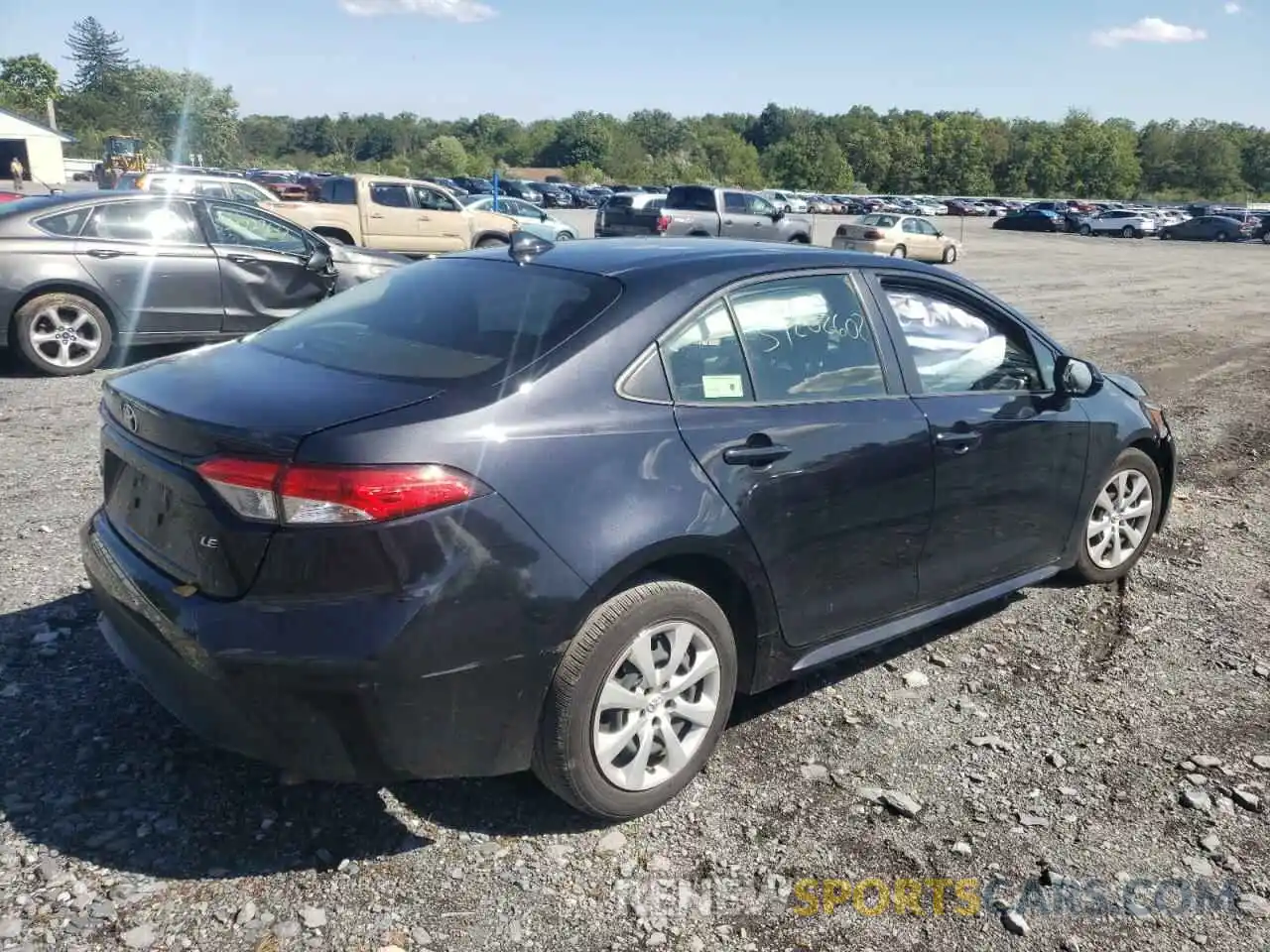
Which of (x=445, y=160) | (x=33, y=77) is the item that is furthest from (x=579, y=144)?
(x=33, y=77)

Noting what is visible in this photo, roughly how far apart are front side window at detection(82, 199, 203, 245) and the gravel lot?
16.6 ft

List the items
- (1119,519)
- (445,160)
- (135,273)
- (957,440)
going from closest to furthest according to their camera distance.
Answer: (957,440)
(1119,519)
(135,273)
(445,160)

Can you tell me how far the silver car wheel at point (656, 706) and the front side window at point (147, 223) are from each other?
7855mm

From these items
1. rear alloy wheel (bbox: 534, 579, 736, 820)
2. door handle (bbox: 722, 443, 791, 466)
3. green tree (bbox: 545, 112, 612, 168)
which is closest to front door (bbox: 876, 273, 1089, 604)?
door handle (bbox: 722, 443, 791, 466)

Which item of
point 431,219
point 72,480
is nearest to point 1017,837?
point 72,480

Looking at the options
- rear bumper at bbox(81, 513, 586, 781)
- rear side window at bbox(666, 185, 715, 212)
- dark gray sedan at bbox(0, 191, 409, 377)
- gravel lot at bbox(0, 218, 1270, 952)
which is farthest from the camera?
rear side window at bbox(666, 185, 715, 212)

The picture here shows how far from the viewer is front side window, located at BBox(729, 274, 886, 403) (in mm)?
3465

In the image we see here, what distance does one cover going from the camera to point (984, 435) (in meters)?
4.01

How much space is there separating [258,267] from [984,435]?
7641 millimetres

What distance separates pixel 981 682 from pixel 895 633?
0.54m

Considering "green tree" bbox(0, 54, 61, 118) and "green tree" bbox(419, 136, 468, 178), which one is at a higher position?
"green tree" bbox(0, 54, 61, 118)

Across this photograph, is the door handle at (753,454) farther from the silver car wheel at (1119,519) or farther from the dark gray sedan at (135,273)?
the dark gray sedan at (135,273)

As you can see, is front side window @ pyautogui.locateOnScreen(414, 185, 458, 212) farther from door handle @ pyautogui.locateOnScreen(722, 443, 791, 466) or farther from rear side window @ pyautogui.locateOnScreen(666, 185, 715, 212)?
door handle @ pyautogui.locateOnScreen(722, 443, 791, 466)

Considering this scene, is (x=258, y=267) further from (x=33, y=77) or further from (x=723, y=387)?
(x=33, y=77)
